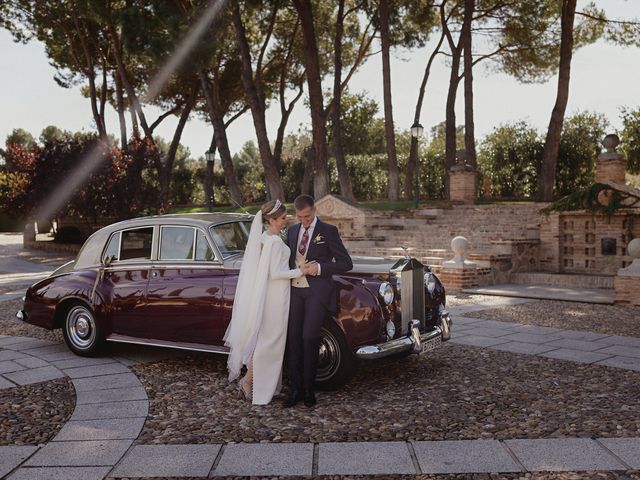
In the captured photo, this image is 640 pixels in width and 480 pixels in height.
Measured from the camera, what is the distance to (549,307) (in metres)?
10.1

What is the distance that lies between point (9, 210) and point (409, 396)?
2269cm

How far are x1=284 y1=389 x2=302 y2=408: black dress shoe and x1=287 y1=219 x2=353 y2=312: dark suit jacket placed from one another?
732 millimetres

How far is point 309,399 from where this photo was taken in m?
4.98

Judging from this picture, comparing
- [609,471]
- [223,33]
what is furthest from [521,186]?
[609,471]

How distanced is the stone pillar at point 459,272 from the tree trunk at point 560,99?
32.0 ft

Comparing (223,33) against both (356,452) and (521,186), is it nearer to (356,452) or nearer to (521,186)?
(521,186)

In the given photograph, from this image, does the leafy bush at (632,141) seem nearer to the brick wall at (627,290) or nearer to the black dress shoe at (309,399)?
the brick wall at (627,290)

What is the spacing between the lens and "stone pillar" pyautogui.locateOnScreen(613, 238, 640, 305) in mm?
9992

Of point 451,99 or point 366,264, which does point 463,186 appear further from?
point 366,264

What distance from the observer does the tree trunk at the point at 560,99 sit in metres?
20.6

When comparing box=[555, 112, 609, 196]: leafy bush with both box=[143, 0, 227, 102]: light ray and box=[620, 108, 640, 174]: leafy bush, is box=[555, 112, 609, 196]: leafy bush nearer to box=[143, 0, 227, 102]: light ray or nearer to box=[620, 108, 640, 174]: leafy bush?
box=[620, 108, 640, 174]: leafy bush

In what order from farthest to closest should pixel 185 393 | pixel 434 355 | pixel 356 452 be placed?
1. pixel 434 355
2. pixel 185 393
3. pixel 356 452

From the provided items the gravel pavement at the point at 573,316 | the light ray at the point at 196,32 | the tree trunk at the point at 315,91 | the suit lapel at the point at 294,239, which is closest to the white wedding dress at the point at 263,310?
the suit lapel at the point at 294,239

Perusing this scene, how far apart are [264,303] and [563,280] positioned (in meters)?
9.36
